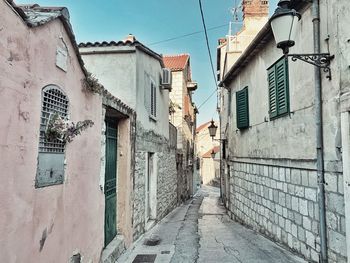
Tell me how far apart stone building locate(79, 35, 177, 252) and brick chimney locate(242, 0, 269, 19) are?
22.3 feet

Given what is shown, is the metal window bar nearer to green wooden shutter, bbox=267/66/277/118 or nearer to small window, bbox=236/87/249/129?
green wooden shutter, bbox=267/66/277/118

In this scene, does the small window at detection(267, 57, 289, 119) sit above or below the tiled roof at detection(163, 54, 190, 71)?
below

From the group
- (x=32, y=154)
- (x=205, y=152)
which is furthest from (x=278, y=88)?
(x=205, y=152)

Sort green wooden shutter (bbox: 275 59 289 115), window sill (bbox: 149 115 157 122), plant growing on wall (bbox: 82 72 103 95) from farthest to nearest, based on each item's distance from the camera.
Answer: window sill (bbox: 149 115 157 122) < green wooden shutter (bbox: 275 59 289 115) < plant growing on wall (bbox: 82 72 103 95)

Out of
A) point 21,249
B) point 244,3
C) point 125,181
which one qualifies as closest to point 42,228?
point 21,249

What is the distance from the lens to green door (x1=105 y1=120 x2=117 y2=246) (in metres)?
6.31

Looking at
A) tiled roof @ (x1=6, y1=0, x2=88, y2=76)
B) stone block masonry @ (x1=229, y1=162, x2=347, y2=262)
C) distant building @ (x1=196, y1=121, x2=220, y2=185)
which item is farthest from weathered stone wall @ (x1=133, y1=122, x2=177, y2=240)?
distant building @ (x1=196, y1=121, x2=220, y2=185)

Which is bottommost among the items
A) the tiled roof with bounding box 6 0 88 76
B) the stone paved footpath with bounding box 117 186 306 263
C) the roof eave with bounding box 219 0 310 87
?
the stone paved footpath with bounding box 117 186 306 263

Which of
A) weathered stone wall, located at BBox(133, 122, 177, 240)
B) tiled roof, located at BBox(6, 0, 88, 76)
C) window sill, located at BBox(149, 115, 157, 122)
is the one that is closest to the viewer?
tiled roof, located at BBox(6, 0, 88, 76)

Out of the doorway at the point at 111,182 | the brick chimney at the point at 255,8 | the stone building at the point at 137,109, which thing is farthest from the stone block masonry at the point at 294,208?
the brick chimney at the point at 255,8

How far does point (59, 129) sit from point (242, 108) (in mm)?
7832

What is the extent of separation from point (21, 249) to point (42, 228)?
0.40m

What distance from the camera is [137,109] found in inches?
322

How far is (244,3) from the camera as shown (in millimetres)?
15539
